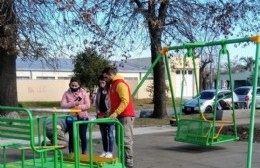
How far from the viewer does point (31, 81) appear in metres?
45.0

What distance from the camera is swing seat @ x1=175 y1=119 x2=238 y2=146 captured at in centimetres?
1061

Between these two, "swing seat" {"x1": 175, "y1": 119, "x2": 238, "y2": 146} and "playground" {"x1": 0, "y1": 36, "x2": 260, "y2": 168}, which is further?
"swing seat" {"x1": 175, "y1": 119, "x2": 238, "y2": 146}

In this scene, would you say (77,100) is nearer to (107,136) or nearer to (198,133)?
(107,136)

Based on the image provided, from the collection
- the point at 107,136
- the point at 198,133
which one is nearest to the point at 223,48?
the point at 198,133

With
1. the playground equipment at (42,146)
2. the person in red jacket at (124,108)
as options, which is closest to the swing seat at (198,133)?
the person in red jacket at (124,108)

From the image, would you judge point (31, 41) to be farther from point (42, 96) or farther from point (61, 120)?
point (42, 96)

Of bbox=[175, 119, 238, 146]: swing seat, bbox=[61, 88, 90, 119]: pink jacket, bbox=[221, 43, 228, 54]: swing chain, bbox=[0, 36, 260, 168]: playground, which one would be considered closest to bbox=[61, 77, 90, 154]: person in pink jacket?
bbox=[61, 88, 90, 119]: pink jacket

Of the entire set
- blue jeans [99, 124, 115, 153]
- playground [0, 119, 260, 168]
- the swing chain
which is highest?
the swing chain

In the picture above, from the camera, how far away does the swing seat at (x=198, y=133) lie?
10609mm

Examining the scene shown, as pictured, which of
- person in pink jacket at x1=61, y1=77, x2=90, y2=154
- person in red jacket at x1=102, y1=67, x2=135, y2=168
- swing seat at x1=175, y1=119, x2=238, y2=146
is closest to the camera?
person in red jacket at x1=102, y1=67, x2=135, y2=168

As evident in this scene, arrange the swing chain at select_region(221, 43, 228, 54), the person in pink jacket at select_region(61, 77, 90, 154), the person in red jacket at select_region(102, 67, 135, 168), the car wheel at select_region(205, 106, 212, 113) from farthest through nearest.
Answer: the car wheel at select_region(205, 106, 212, 113)
the person in pink jacket at select_region(61, 77, 90, 154)
the swing chain at select_region(221, 43, 228, 54)
the person in red jacket at select_region(102, 67, 135, 168)

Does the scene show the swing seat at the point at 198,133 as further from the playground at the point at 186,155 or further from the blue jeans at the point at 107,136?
the blue jeans at the point at 107,136

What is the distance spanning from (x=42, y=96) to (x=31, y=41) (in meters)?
29.9

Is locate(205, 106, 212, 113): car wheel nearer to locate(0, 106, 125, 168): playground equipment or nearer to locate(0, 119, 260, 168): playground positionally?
locate(0, 119, 260, 168): playground
